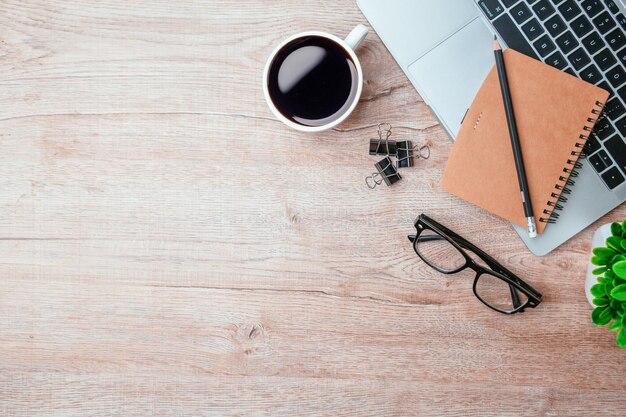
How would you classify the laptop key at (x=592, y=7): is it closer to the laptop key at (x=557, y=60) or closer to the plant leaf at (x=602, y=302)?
the laptop key at (x=557, y=60)

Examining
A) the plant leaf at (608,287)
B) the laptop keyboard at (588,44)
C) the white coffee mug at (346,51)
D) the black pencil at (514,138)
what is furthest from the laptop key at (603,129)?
the white coffee mug at (346,51)

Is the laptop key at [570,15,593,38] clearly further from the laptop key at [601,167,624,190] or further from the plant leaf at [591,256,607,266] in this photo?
the plant leaf at [591,256,607,266]

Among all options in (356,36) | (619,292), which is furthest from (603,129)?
(356,36)

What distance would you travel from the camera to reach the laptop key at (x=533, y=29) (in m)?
0.69

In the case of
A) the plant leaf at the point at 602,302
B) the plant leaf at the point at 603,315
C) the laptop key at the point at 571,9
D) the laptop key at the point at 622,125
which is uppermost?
the laptop key at the point at 571,9

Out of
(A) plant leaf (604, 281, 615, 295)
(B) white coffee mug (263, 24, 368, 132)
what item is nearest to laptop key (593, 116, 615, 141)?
(A) plant leaf (604, 281, 615, 295)

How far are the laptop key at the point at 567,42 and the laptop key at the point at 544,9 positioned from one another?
0.11 ft

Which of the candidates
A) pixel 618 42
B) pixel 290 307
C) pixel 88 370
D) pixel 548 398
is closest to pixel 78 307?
pixel 88 370

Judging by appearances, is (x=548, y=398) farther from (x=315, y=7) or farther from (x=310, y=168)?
(x=315, y=7)

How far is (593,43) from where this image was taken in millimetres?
679

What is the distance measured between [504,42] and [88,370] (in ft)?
2.43

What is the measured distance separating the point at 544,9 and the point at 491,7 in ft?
0.21

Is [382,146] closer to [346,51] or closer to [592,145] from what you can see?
[346,51]

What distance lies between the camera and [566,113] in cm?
69
